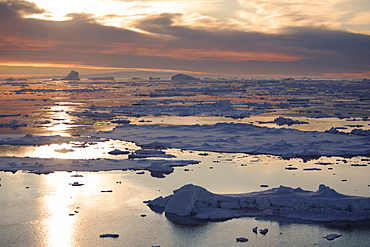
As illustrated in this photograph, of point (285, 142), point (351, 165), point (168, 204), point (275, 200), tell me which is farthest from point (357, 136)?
point (168, 204)

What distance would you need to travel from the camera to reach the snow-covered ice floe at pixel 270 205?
9.06 metres

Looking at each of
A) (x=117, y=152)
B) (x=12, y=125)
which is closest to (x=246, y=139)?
(x=117, y=152)

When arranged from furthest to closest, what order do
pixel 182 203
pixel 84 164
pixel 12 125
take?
1. pixel 12 125
2. pixel 84 164
3. pixel 182 203

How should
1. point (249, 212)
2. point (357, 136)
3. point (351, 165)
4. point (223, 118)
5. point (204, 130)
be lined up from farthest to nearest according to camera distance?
1. point (223, 118)
2. point (204, 130)
3. point (357, 136)
4. point (351, 165)
5. point (249, 212)

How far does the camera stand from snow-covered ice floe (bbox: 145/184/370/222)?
29.7 feet

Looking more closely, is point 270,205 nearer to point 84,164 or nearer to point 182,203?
point 182,203

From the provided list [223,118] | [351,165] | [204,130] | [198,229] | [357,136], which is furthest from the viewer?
[223,118]

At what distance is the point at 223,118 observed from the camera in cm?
2688

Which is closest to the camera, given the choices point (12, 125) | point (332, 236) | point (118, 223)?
point (332, 236)

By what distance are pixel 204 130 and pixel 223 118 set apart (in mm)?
6820

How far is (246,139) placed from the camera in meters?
17.8

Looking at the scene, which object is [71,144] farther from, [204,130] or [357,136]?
[357,136]

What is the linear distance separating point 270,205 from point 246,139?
838 cm

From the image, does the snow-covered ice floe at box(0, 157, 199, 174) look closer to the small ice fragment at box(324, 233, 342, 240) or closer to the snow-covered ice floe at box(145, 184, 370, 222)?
the snow-covered ice floe at box(145, 184, 370, 222)
